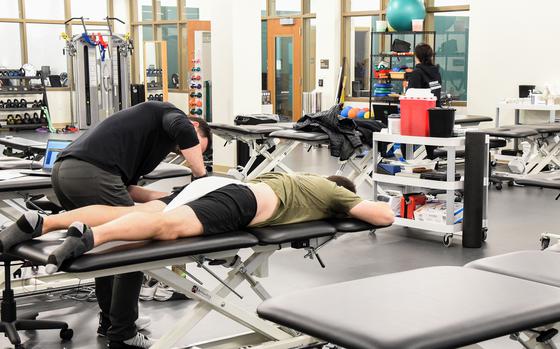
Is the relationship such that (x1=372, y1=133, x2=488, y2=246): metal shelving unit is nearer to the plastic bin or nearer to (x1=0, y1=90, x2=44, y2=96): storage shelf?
the plastic bin

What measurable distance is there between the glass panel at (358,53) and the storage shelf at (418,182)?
6.99 meters

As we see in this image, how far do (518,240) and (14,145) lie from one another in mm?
4370

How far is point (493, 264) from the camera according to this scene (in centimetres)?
233

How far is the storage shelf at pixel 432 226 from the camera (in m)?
5.73

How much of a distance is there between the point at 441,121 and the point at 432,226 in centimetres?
79

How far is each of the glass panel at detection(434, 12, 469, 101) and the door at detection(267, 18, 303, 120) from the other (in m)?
2.87

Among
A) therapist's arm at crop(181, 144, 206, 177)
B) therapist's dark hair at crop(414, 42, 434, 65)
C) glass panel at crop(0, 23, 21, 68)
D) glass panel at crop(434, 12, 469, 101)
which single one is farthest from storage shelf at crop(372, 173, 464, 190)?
glass panel at crop(0, 23, 21, 68)

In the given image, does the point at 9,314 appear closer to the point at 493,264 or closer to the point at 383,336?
the point at 493,264

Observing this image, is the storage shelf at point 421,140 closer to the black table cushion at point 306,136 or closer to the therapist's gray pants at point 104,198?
the black table cushion at point 306,136

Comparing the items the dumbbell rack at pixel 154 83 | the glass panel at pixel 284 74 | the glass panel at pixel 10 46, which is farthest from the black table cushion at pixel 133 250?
the glass panel at pixel 10 46

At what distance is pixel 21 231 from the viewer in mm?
2994

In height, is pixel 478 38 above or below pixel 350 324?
above

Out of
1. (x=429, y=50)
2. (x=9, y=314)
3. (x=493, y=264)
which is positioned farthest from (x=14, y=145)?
(x=493, y=264)

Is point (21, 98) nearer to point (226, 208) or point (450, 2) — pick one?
point (450, 2)
